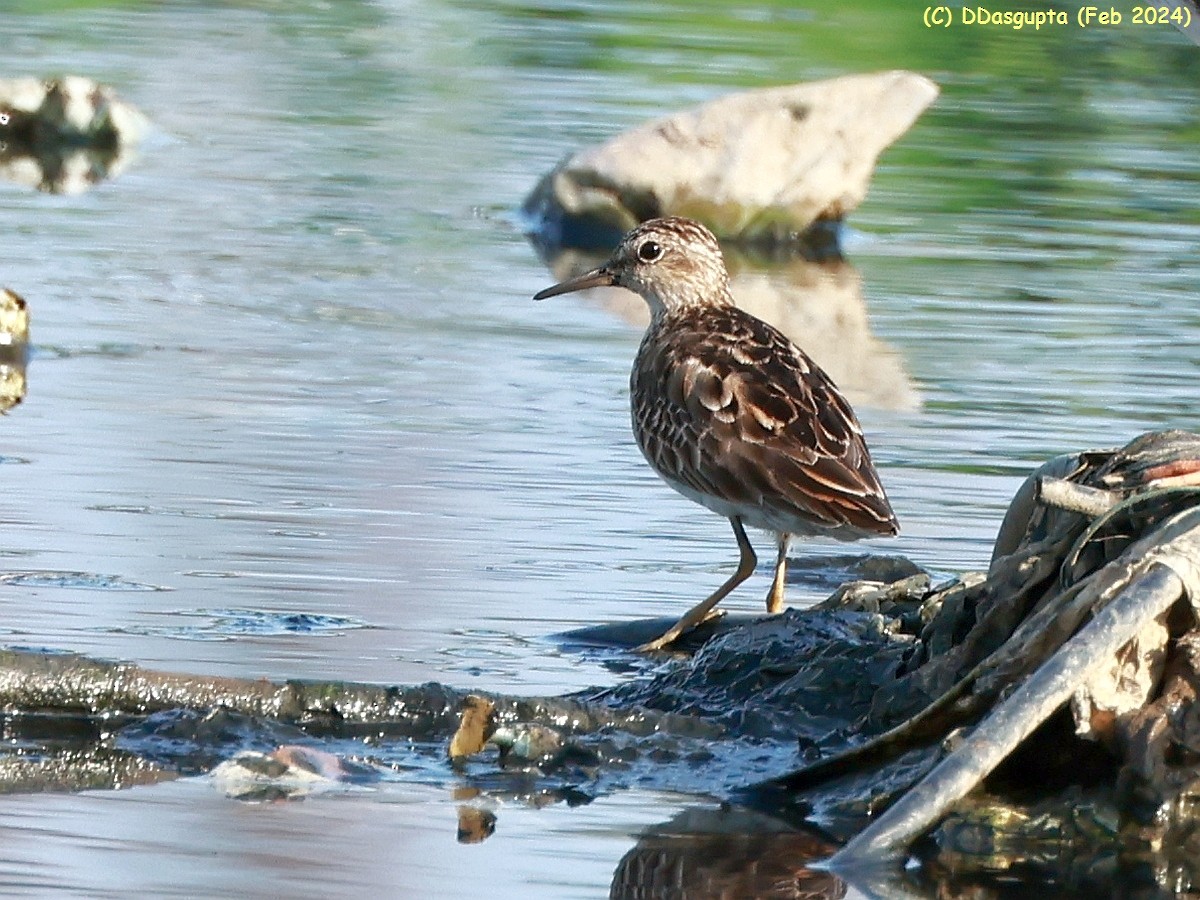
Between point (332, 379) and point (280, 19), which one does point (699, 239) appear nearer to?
point (332, 379)

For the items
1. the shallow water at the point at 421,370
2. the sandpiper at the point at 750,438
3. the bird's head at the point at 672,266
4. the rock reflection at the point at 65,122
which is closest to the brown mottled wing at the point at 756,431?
the sandpiper at the point at 750,438

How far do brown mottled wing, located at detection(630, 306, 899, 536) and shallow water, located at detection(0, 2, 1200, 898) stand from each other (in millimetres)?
375

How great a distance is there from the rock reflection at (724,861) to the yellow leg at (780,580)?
244 centimetres

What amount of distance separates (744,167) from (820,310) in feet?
7.92

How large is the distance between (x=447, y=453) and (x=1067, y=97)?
14.3 metres

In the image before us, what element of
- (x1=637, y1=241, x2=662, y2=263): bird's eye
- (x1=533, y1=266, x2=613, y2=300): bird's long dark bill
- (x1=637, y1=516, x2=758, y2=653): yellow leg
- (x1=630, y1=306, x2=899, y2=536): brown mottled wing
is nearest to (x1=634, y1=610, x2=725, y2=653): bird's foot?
(x1=637, y1=516, x2=758, y2=653): yellow leg

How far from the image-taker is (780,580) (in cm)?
841

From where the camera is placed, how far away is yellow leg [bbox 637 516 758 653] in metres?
7.52

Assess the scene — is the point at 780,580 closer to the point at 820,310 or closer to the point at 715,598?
the point at 715,598

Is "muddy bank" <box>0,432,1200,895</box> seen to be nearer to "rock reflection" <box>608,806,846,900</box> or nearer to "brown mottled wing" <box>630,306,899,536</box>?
"rock reflection" <box>608,806,846,900</box>

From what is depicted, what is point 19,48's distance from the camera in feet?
72.8

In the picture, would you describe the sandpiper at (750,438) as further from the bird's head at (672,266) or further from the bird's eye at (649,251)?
the bird's eye at (649,251)

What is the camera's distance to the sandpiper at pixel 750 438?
8.05 m

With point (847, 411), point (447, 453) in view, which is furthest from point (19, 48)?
point (847, 411)
